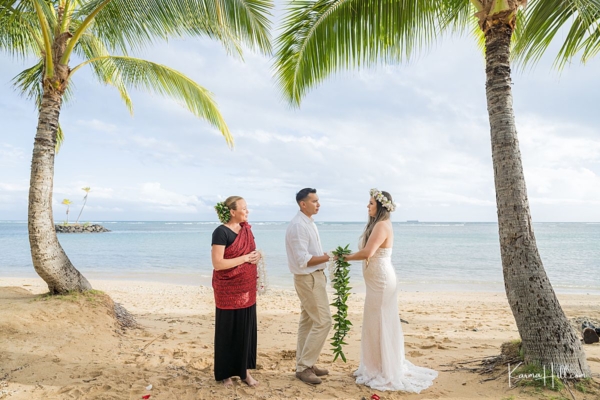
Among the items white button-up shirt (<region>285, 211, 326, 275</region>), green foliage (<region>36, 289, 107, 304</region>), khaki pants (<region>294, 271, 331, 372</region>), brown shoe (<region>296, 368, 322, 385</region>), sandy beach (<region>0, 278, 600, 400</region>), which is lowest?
sandy beach (<region>0, 278, 600, 400</region>)

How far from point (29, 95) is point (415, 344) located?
9.76m

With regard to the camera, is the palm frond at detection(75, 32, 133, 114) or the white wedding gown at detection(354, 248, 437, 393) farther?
the palm frond at detection(75, 32, 133, 114)

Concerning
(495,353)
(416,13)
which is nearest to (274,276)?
(495,353)

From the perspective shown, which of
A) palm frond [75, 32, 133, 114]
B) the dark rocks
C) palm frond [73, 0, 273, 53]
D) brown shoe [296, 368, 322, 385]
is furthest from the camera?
the dark rocks

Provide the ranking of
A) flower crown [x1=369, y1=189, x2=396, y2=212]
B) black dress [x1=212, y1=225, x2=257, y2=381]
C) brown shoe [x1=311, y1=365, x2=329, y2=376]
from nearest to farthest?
black dress [x1=212, y1=225, x2=257, y2=381] < flower crown [x1=369, y1=189, x2=396, y2=212] < brown shoe [x1=311, y1=365, x2=329, y2=376]

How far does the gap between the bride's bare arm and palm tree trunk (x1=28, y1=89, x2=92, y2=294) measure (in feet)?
16.4

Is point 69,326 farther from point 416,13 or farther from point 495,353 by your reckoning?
point 416,13

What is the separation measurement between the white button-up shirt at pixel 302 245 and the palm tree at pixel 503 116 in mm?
2008

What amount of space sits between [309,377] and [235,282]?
1.28m

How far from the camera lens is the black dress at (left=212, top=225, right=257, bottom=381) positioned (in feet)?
12.9

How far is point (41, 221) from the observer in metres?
6.12

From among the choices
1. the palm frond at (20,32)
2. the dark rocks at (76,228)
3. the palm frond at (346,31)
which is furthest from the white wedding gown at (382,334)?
the dark rocks at (76,228)

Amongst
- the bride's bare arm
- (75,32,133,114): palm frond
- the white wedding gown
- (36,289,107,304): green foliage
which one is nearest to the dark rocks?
(75,32,133,114): palm frond

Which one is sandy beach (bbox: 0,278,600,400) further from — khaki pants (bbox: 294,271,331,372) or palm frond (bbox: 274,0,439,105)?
palm frond (bbox: 274,0,439,105)
